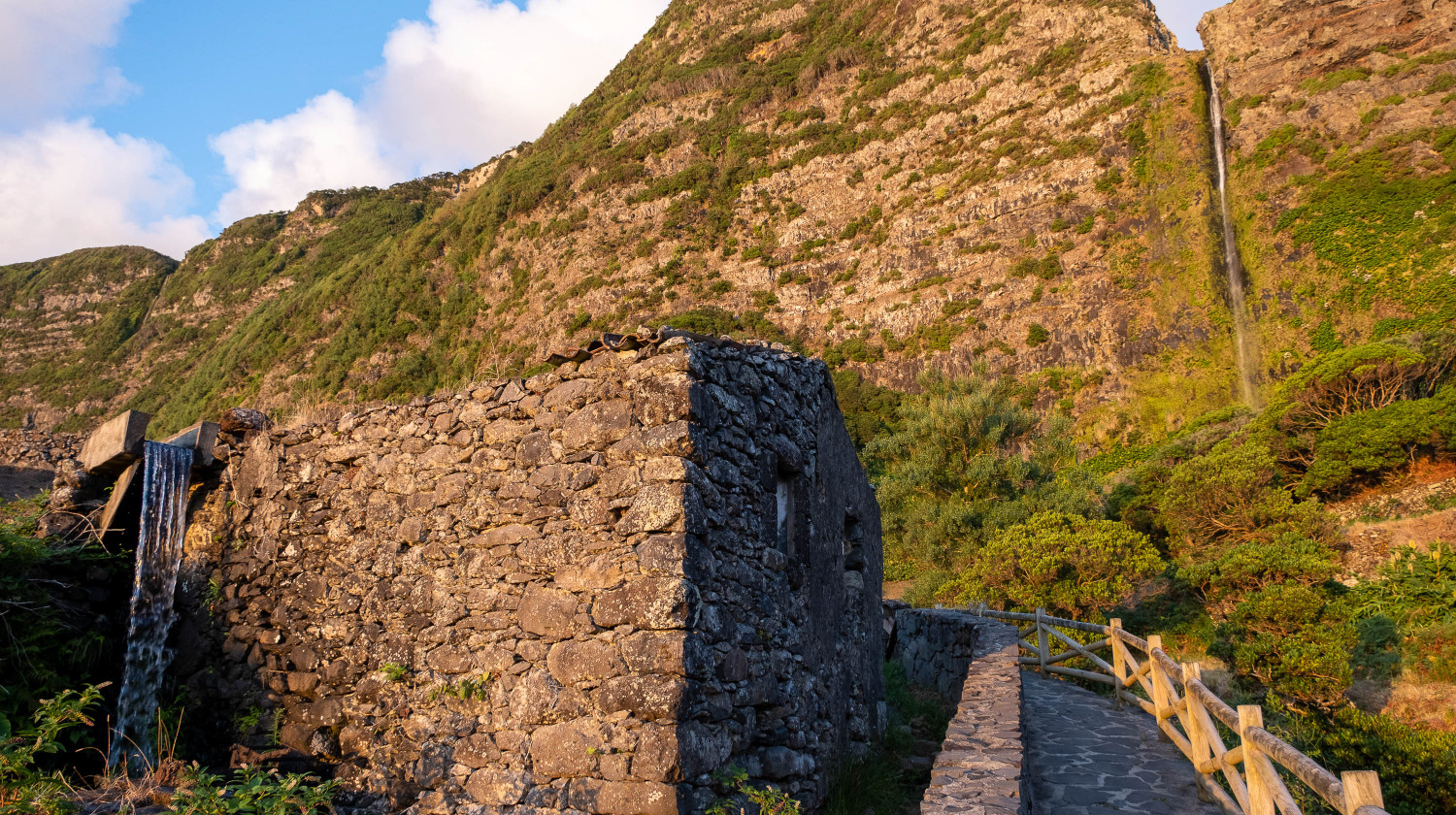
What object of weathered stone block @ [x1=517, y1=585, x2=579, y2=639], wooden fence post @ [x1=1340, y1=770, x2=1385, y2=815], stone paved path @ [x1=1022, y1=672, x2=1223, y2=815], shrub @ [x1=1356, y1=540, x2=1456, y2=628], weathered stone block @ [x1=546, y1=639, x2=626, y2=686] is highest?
shrub @ [x1=1356, y1=540, x2=1456, y2=628]

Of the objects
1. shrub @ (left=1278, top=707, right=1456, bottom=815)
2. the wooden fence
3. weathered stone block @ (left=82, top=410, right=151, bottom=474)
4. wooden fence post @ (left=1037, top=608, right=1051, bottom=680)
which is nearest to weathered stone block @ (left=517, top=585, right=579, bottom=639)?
the wooden fence

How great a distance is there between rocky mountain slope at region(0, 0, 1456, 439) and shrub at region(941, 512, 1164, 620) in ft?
45.7

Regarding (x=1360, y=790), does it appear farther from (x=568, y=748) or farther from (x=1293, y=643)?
(x=1293, y=643)

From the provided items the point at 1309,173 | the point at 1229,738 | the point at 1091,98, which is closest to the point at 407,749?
the point at 1229,738

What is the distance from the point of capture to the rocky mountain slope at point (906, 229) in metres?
31.2

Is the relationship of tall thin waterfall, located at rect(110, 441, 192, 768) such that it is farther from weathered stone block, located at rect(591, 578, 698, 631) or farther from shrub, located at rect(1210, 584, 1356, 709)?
shrub, located at rect(1210, 584, 1356, 709)

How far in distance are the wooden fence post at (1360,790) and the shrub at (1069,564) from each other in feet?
36.5

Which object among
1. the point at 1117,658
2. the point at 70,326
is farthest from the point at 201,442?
the point at 70,326

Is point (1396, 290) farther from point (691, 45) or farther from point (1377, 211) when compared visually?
point (691, 45)

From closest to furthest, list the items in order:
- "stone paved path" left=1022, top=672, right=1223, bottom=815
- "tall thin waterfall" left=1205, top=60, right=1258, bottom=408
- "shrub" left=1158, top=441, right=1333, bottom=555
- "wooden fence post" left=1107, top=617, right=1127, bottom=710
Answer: "stone paved path" left=1022, top=672, right=1223, bottom=815
"wooden fence post" left=1107, top=617, right=1127, bottom=710
"shrub" left=1158, top=441, right=1333, bottom=555
"tall thin waterfall" left=1205, top=60, right=1258, bottom=408

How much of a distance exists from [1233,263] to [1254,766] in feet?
120

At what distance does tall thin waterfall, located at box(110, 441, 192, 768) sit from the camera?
17.5ft

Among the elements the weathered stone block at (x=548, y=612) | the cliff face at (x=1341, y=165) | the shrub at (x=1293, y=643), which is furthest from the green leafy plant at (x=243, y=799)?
the cliff face at (x=1341, y=165)

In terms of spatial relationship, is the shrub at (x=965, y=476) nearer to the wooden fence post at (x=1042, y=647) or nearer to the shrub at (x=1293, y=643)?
the wooden fence post at (x=1042, y=647)
